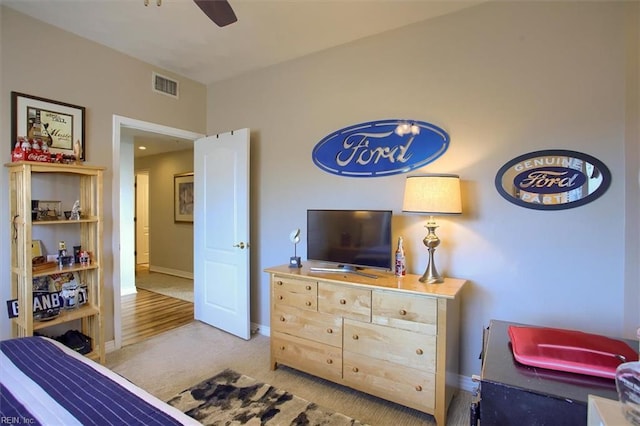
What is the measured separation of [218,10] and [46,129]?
191cm

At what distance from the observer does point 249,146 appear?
3.30 meters

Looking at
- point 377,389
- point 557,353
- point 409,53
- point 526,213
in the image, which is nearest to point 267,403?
point 377,389

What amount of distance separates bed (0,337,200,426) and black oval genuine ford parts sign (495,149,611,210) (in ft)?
7.33

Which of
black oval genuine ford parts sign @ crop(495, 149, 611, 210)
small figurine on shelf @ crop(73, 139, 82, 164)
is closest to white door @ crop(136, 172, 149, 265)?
small figurine on shelf @ crop(73, 139, 82, 164)

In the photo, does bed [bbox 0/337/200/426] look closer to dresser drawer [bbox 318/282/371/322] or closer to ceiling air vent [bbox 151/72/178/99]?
dresser drawer [bbox 318/282/371/322]

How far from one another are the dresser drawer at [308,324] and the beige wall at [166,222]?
3.93 m

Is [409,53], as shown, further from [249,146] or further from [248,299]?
[248,299]

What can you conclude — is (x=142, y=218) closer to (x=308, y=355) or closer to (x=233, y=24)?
(x=233, y=24)

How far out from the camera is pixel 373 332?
217 cm

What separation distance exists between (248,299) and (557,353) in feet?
8.56

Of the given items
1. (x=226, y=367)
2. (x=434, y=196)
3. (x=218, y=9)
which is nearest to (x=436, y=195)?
(x=434, y=196)

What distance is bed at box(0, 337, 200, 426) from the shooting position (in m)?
1.00

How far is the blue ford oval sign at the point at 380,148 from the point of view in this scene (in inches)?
97.7

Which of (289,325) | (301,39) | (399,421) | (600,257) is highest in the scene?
(301,39)
